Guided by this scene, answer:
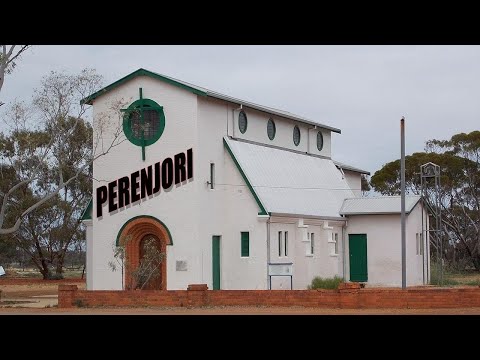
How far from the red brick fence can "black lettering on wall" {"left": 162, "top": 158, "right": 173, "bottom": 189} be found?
7.79 m

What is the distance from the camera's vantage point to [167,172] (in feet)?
124

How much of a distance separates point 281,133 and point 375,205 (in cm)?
650

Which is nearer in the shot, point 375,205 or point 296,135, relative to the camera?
point 375,205

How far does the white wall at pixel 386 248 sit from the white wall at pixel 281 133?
475 cm

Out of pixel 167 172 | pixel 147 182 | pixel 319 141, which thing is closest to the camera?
pixel 167 172

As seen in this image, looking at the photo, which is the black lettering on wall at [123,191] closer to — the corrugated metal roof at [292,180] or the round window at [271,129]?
the corrugated metal roof at [292,180]

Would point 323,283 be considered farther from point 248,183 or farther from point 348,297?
point 348,297

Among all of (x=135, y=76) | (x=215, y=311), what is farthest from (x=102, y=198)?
(x=215, y=311)

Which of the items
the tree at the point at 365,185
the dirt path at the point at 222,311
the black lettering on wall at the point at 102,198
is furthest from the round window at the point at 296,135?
the tree at the point at 365,185

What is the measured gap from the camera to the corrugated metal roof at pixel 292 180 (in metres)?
39.8

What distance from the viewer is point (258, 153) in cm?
4200

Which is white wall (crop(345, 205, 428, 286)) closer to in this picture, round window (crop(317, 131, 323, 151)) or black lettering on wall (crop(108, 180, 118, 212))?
round window (crop(317, 131, 323, 151))
